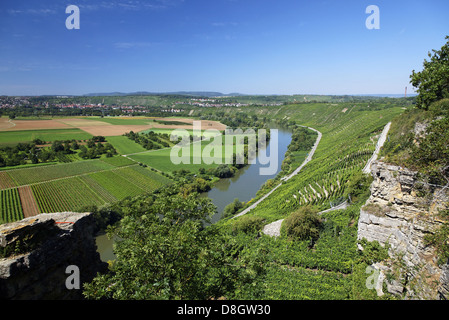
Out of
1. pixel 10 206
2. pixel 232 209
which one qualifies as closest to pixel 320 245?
pixel 232 209

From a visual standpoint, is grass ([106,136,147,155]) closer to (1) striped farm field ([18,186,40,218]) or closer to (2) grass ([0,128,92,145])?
(2) grass ([0,128,92,145])

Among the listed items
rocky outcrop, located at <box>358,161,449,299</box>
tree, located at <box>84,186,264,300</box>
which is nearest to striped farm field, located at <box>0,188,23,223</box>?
tree, located at <box>84,186,264,300</box>

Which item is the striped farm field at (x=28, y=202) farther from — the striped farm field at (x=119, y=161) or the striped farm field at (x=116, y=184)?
the striped farm field at (x=119, y=161)

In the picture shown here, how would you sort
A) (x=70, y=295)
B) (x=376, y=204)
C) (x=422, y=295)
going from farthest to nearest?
(x=376, y=204) → (x=70, y=295) → (x=422, y=295)

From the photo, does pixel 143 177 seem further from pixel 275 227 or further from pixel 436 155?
pixel 436 155

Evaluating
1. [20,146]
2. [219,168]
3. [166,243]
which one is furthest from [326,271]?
[20,146]
